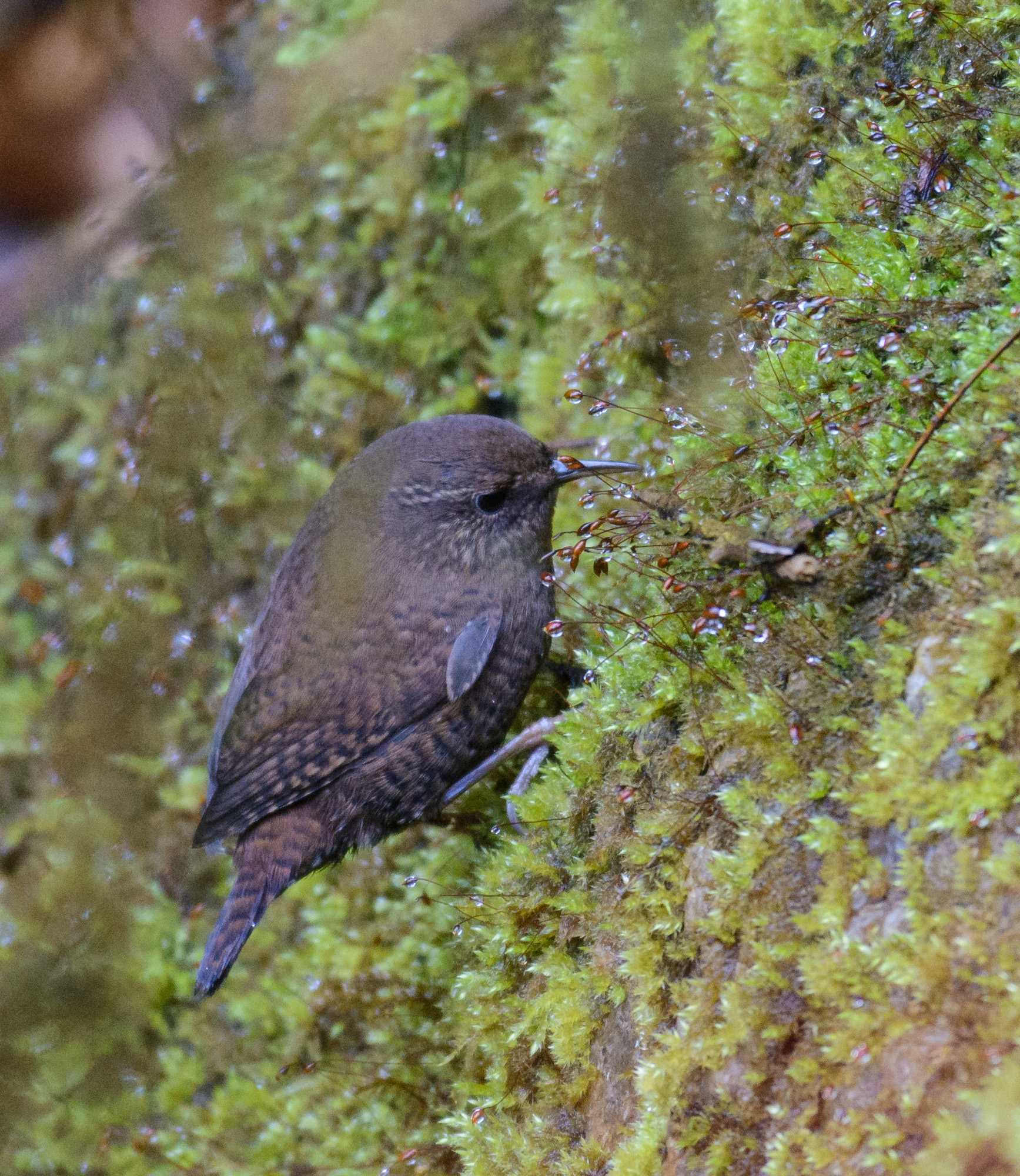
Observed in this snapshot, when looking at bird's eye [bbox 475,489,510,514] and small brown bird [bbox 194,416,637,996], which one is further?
bird's eye [bbox 475,489,510,514]

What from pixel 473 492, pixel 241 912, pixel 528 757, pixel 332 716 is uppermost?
pixel 473 492

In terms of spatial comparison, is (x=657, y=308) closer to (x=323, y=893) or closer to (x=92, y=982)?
(x=323, y=893)

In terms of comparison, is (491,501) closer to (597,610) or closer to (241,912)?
(597,610)

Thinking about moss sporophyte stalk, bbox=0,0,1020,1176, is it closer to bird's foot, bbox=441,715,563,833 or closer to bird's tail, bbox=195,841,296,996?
bird's foot, bbox=441,715,563,833

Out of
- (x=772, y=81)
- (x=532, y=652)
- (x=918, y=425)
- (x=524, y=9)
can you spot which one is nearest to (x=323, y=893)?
(x=532, y=652)

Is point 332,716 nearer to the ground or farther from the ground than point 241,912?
farther from the ground

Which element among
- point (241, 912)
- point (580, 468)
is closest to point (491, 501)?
point (580, 468)

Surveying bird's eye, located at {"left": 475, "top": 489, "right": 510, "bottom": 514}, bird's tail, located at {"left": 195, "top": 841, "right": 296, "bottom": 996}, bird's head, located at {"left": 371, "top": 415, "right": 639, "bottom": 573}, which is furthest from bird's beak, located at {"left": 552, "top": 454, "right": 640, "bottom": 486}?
bird's tail, located at {"left": 195, "top": 841, "right": 296, "bottom": 996}

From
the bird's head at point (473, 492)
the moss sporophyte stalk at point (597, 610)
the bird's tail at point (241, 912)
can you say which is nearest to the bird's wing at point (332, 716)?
the bird's tail at point (241, 912)
